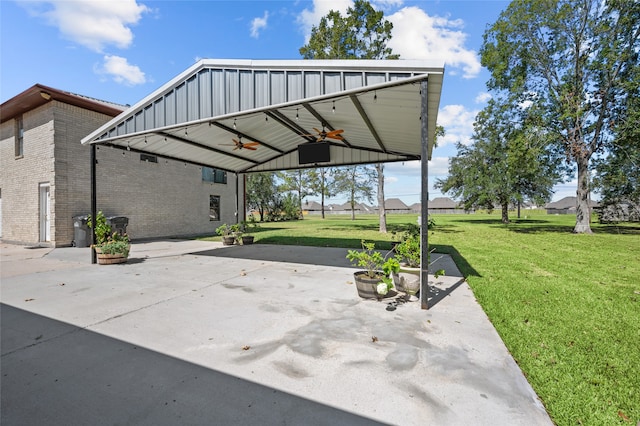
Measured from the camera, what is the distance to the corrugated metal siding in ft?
15.2

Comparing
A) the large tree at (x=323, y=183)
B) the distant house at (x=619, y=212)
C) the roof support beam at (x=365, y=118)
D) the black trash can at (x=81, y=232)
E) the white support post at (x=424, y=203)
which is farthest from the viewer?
the large tree at (x=323, y=183)

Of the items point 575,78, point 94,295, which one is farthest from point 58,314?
point 575,78

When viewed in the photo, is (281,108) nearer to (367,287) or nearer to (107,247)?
(367,287)

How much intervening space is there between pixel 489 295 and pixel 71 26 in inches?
474

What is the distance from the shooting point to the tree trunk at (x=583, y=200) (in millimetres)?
16219

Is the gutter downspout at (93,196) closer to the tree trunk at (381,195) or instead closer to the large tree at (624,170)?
the tree trunk at (381,195)

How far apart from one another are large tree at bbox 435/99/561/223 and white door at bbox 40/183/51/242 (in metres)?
24.8

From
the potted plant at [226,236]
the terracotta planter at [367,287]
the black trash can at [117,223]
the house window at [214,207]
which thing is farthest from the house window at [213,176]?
the terracotta planter at [367,287]

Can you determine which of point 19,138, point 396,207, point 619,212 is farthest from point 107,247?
point 396,207

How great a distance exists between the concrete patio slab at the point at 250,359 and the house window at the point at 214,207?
12.5 m

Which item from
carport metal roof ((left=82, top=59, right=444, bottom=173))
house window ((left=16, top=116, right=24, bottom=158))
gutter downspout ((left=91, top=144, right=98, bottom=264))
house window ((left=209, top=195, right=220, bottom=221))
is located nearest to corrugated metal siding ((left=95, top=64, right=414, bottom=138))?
carport metal roof ((left=82, top=59, right=444, bottom=173))

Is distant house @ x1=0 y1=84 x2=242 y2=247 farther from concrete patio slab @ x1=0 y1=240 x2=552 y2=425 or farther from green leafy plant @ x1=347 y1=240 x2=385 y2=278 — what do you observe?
green leafy plant @ x1=347 y1=240 x2=385 y2=278

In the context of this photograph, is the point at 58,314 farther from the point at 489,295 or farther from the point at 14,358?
the point at 489,295

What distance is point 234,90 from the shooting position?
561 cm
